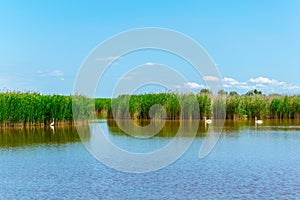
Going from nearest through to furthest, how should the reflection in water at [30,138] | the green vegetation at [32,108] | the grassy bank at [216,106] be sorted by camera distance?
the reflection in water at [30,138], the green vegetation at [32,108], the grassy bank at [216,106]

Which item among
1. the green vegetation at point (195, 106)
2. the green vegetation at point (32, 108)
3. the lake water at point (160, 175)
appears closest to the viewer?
the lake water at point (160, 175)

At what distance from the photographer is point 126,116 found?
36812 mm

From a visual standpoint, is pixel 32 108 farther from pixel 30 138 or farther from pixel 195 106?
pixel 195 106

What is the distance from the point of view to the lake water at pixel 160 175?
9.94 m

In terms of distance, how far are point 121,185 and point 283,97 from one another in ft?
94.1

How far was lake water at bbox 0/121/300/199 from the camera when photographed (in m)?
9.94

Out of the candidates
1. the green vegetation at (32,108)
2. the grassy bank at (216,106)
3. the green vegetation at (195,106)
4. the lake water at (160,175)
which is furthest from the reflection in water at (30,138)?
the grassy bank at (216,106)

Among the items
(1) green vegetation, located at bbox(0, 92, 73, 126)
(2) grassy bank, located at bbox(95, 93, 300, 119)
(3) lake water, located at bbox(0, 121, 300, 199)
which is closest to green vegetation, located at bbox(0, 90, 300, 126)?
(2) grassy bank, located at bbox(95, 93, 300, 119)

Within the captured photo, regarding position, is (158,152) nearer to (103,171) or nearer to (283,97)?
(103,171)

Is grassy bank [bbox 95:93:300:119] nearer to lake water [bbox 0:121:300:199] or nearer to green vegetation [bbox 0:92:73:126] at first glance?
green vegetation [bbox 0:92:73:126]

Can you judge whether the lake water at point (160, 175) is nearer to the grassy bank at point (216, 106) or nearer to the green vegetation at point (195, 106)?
the green vegetation at point (195, 106)

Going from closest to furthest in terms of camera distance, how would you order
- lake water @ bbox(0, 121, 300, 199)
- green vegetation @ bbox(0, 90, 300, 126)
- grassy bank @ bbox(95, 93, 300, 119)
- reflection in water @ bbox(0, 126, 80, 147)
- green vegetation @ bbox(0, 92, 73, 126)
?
lake water @ bbox(0, 121, 300, 199)
reflection in water @ bbox(0, 126, 80, 147)
green vegetation @ bbox(0, 92, 73, 126)
green vegetation @ bbox(0, 90, 300, 126)
grassy bank @ bbox(95, 93, 300, 119)

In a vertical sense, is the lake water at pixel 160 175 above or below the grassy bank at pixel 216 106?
below

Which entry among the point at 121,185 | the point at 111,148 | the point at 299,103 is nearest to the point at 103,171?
the point at 121,185
